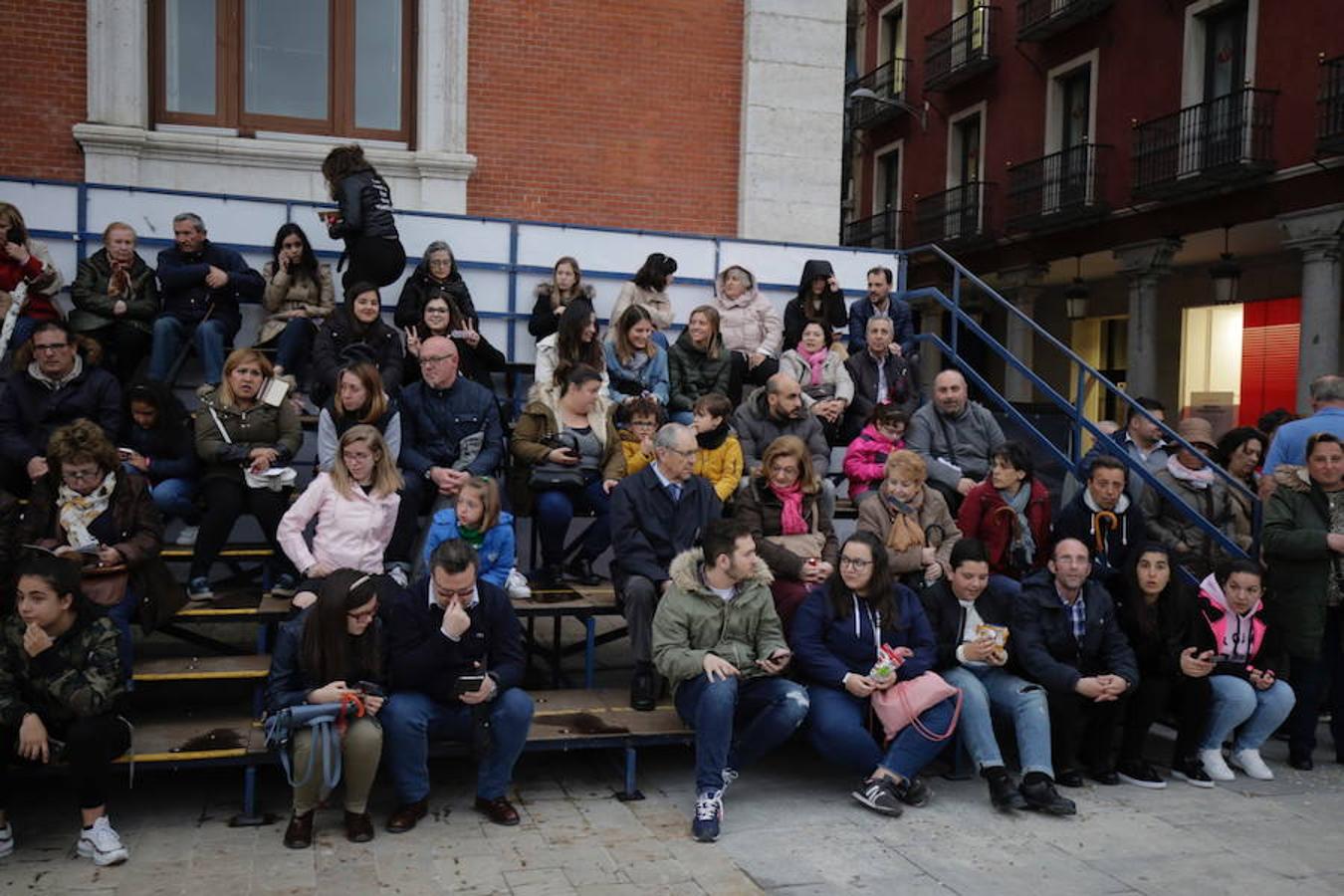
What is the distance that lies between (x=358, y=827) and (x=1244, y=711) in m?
4.96

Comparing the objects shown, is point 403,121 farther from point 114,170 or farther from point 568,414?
point 568,414

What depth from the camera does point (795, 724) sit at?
233 inches

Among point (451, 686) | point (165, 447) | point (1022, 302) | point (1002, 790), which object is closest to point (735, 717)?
point (1002, 790)

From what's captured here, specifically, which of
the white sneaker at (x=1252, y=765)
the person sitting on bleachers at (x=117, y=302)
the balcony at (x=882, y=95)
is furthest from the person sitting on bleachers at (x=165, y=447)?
the balcony at (x=882, y=95)

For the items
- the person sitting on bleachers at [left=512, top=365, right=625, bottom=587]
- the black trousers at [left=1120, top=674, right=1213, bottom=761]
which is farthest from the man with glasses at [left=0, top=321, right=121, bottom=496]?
the black trousers at [left=1120, top=674, right=1213, bottom=761]

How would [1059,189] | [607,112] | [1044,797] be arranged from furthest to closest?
[1059,189] → [607,112] → [1044,797]

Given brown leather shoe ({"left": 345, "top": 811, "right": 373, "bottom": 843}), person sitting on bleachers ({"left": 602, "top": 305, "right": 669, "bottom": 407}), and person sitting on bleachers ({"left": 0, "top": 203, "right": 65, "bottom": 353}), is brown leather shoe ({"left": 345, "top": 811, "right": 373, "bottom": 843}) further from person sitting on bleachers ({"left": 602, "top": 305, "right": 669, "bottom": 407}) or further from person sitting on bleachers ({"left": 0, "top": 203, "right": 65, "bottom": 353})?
person sitting on bleachers ({"left": 0, "top": 203, "right": 65, "bottom": 353})

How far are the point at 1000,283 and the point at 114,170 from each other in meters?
20.2

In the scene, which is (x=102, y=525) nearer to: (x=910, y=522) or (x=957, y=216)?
(x=910, y=522)

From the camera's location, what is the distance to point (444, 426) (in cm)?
736

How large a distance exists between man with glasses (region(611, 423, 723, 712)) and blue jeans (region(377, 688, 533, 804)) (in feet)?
3.16

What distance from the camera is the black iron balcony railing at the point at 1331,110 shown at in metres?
16.4

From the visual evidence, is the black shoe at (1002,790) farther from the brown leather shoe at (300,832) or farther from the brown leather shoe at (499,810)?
the brown leather shoe at (300,832)

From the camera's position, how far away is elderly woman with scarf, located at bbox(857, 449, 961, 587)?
6863 mm
